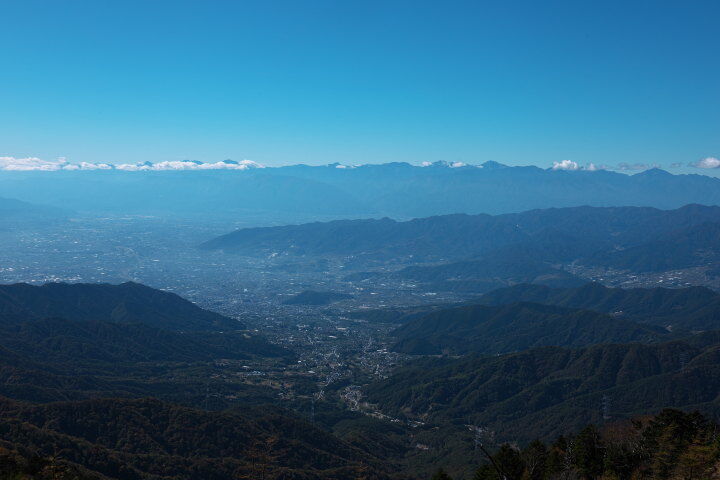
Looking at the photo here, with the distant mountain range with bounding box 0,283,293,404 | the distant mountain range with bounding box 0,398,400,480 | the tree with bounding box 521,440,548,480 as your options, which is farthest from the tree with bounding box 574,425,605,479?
the distant mountain range with bounding box 0,283,293,404

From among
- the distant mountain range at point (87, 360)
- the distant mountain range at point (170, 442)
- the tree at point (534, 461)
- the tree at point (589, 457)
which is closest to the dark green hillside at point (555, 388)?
the distant mountain range at point (87, 360)

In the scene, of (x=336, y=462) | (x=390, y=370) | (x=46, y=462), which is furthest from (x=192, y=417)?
(x=390, y=370)

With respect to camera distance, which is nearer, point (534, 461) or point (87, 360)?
point (534, 461)

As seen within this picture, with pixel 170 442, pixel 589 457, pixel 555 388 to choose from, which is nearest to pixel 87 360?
pixel 170 442

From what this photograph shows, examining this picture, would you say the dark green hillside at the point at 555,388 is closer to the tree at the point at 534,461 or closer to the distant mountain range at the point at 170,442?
the distant mountain range at the point at 170,442

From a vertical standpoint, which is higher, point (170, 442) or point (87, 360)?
point (170, 442)

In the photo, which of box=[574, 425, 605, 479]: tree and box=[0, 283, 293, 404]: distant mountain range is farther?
box=[0, 283, 293, 404]: distant mountain range

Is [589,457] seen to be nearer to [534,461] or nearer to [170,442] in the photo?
[534,461]

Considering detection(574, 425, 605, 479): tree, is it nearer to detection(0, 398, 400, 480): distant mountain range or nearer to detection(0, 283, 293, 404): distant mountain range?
detection(0, 398, 400, 480): distant mountain range

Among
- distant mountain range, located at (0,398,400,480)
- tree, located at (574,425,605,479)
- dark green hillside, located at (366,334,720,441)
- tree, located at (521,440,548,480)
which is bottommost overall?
dark green hillside, located at (366,334,720,441)

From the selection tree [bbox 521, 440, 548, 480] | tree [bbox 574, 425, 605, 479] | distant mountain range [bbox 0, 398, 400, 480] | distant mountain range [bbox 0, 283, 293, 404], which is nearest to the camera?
tree [bbox 521, 440, 548, 480]

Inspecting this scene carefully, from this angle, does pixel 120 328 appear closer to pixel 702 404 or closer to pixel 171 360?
pixel 171 360
